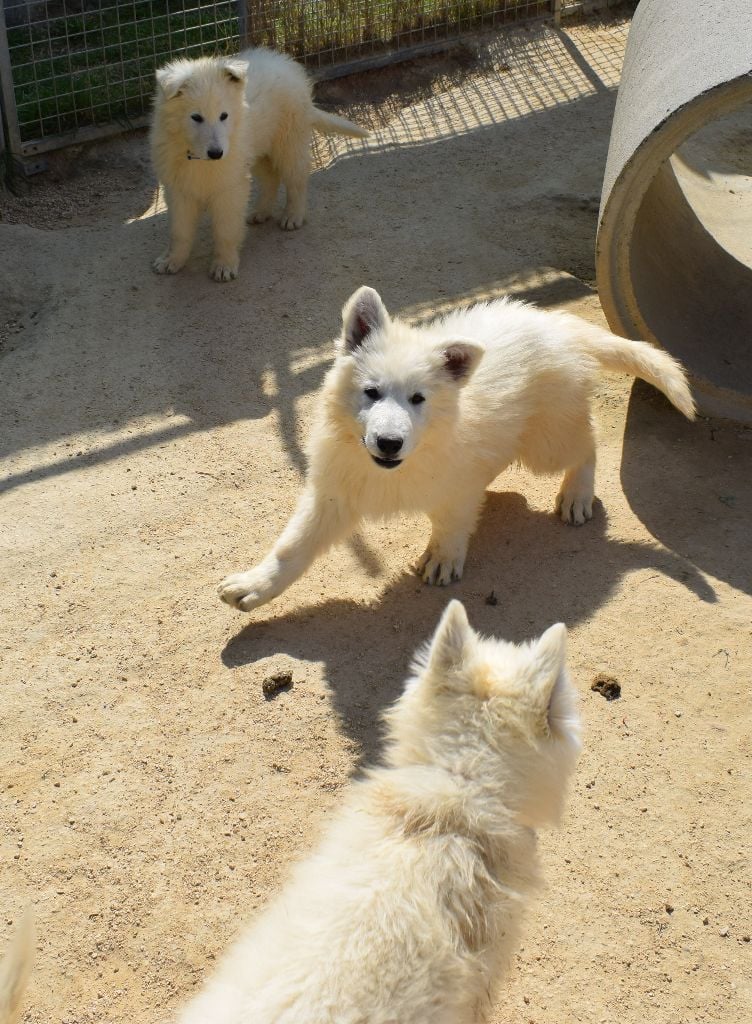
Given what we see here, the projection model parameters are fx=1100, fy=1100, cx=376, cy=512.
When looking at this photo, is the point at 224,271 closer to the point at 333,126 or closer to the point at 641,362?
the point at 333,126

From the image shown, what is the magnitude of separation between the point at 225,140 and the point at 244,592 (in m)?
3.24

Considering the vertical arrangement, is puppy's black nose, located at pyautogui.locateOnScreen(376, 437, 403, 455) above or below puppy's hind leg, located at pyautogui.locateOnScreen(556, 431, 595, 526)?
above

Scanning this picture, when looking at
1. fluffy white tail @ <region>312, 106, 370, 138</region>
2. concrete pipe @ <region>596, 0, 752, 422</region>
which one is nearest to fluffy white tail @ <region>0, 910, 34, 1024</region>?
concrete pipe @ <region>596, 0, 752, 422</region>

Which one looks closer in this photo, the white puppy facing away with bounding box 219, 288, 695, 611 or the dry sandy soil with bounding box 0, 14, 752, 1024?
the dry sandy soil with bounding box 0, 14, 752, 1024

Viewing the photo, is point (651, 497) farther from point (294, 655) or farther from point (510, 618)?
point (294, 655)

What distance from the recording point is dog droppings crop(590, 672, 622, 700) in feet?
13.2

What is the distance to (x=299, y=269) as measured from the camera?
674cm

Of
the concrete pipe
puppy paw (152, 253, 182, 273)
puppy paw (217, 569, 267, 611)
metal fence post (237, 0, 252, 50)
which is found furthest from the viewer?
metal fence post (237, 0, 252, 50)

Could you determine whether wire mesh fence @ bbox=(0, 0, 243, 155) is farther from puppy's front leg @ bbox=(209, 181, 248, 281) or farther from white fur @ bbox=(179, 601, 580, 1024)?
white fur @ bbox=(179, 601, 580, 1024)

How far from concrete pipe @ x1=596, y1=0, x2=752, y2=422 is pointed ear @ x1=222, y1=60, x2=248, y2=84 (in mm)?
2140

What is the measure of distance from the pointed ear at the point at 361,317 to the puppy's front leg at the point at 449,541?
0.77m

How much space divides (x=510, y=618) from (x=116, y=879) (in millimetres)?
1821

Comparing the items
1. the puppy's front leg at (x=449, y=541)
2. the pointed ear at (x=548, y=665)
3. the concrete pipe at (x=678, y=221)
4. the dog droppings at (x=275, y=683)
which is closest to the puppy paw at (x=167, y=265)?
the concrete pipe at (x=678, y=221)

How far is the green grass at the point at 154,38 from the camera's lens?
307 inches
